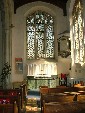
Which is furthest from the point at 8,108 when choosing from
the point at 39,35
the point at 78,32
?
the point at 39,35

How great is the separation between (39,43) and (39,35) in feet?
1.85

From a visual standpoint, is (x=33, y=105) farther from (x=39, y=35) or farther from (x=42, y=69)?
(x=39, y=35)

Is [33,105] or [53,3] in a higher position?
[53,3]

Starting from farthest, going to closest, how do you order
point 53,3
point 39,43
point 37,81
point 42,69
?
point 39,43
point 53,3
point 42,69
point 37,81

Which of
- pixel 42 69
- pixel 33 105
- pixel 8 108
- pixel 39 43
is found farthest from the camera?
pixel 39 43

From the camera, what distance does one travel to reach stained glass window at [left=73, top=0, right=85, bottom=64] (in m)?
14.4

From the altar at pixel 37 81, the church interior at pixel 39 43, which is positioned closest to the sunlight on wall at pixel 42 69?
the church interior at pixel 39 43

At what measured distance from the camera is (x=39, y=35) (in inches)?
741

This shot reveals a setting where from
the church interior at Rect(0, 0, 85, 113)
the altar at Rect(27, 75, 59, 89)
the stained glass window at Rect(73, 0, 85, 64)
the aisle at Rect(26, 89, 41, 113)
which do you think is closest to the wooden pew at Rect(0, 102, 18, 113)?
the aisle at Rect(26, 89, 41, 113)

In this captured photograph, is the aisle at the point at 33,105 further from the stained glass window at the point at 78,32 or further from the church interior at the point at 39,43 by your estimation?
the church interior at the point at 39,43

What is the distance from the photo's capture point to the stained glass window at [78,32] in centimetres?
1438

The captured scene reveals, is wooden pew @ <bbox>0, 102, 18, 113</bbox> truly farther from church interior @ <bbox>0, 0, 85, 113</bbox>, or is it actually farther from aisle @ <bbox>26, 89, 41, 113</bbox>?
church interior @ <bbox>0, 0, 85, 113</bbox>

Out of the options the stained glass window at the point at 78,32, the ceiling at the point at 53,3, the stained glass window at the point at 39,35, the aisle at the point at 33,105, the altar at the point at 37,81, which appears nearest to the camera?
the aisle at the point at 33,105

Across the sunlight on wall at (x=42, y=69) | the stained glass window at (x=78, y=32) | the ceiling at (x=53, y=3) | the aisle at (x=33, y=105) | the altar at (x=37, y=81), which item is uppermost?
the ceiling at (x=53, y=3)
